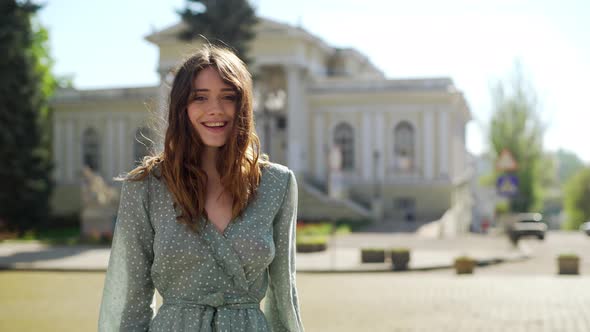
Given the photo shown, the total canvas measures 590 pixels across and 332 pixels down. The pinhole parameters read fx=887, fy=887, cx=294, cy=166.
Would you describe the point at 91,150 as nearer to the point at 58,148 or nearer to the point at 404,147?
the point at 58,148

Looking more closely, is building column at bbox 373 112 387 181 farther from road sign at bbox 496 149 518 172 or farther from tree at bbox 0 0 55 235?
road sign at bbox 496 149 518 172

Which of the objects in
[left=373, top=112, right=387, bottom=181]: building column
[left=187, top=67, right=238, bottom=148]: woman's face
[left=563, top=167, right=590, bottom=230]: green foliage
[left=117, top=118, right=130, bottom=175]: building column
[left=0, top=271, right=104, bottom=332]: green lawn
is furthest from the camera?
[left=563, top=167, right=590, bottom=230]: green foliage

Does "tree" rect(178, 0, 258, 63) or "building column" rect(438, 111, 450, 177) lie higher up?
"tree" rect(178, 0, 258, 63)

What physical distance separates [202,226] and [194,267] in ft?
0.47

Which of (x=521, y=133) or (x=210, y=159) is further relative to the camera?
(x=521, y=133)

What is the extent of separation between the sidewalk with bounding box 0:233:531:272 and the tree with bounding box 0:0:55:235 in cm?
669

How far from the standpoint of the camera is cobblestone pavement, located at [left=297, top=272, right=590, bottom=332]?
424 inches

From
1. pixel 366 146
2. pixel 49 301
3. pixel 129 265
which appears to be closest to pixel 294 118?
pixel 366 146

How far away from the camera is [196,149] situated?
320 centimetres

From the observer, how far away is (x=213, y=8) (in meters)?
31.5

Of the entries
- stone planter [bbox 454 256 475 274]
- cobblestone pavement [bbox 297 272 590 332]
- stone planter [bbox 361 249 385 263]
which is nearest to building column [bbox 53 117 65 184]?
stone planter [bbox 361 249 385 263]

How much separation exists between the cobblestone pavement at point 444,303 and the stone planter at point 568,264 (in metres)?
1.06

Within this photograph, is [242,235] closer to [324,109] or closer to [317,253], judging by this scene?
[317,253]

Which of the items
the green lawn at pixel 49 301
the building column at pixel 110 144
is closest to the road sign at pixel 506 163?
the green lawn at pixel 49 301
